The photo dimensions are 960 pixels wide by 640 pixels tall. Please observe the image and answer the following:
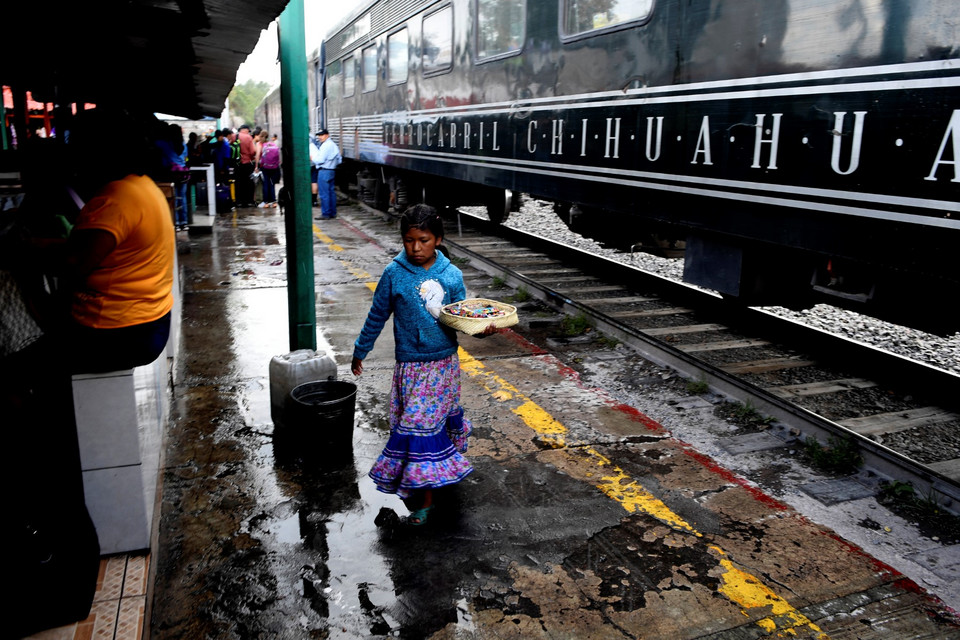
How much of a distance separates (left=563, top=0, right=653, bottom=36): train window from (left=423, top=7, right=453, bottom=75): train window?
322cm

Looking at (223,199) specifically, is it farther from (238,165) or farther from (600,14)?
(600,14)

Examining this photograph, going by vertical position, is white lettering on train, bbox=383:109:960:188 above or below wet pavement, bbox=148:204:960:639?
above

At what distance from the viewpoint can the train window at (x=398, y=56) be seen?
11.9 meters

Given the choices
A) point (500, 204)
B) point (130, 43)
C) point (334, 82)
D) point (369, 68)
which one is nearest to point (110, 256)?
point (130, 43)

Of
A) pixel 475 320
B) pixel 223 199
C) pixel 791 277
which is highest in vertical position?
pixel 475 320

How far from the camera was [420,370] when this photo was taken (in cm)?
337

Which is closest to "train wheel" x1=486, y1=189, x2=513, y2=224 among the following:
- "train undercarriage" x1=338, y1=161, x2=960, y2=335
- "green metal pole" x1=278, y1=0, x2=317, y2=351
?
"train undercarriage" x1=338, y1=161, x2=960, y2=335

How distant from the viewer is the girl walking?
334 cm

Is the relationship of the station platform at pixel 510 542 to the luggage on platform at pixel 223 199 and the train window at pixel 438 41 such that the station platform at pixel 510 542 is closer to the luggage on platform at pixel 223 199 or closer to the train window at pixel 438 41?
the train window at pixel 438 41

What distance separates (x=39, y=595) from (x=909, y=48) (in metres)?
4.30

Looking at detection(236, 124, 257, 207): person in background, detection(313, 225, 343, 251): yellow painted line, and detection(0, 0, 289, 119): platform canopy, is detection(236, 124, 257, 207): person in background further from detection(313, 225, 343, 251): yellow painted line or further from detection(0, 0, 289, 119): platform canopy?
detection(0, 0, 289, 119): platform canopy

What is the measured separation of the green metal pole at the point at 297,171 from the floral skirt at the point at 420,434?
3.85 ft

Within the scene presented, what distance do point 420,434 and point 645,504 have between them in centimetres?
114

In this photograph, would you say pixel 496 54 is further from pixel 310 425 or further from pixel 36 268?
pixel 36 268
